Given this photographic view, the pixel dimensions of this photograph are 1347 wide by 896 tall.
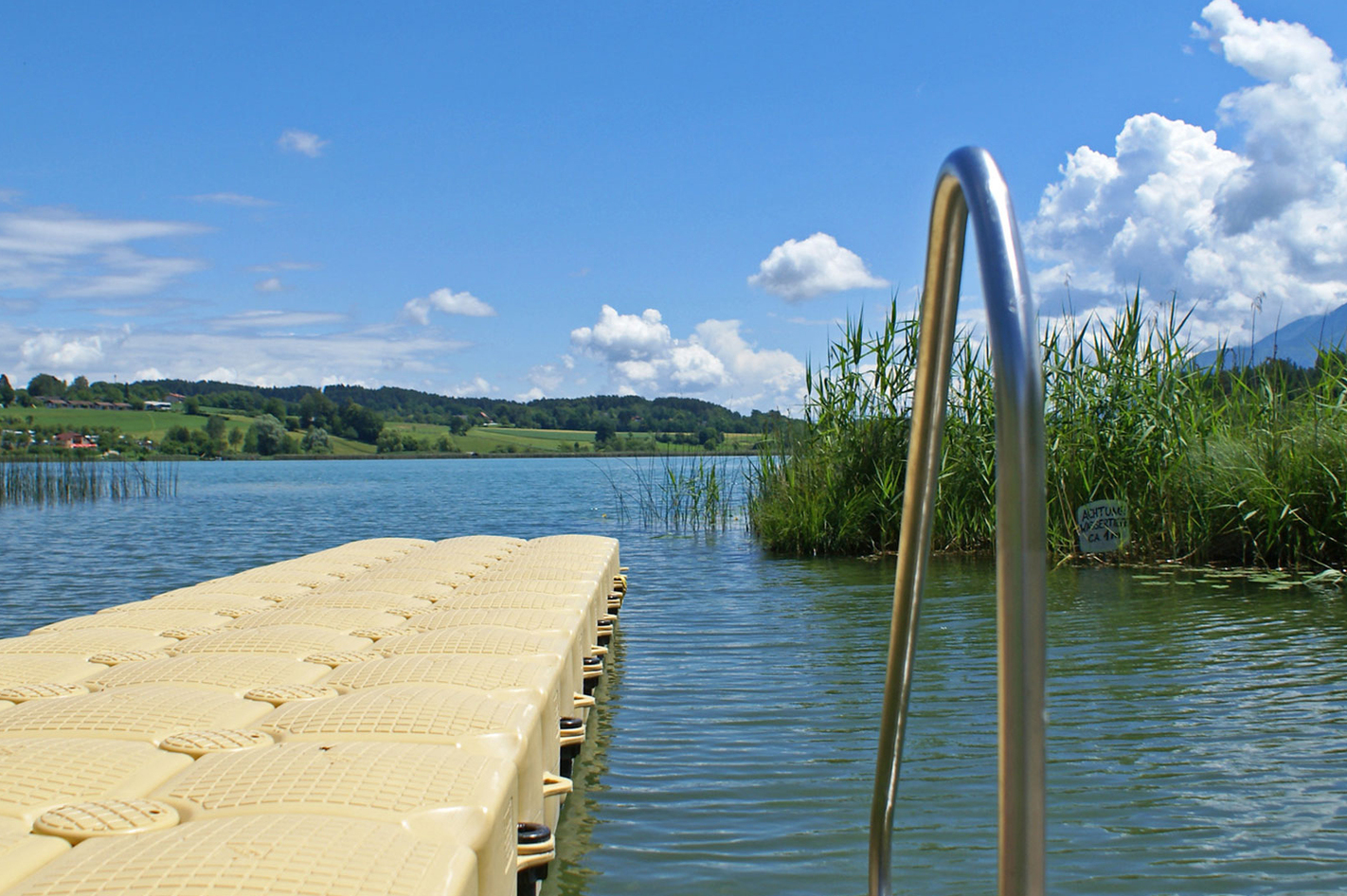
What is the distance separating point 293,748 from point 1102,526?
9582 millimetres

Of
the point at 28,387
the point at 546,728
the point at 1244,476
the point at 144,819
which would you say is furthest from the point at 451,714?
the point at 28,387

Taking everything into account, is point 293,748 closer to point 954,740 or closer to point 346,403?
point 954,740

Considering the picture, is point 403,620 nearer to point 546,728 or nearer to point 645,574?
point 546,728

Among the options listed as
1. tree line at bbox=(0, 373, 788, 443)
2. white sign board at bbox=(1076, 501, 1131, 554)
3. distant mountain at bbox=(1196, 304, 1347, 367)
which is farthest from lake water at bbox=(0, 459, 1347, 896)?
tree line at bbox=(0, 373, 788, 443)

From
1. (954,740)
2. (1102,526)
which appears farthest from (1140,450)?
(954,740)

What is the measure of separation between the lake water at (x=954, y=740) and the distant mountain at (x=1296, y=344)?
110 inches

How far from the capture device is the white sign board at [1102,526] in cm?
1017

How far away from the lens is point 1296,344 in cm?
1076

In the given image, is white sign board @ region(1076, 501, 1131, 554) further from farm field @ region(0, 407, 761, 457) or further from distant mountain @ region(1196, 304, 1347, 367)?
farm field @ region(0, 407, 761, 457)

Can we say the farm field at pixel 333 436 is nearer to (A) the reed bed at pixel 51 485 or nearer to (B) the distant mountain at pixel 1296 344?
(A) the reed bed at pixel 51 485

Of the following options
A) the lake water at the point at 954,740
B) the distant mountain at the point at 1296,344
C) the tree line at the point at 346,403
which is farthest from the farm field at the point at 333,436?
the lake water at the point at 954,740

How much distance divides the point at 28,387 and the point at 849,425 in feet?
230

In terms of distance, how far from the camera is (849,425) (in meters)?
12.1

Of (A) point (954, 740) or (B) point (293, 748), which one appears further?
(A) point (954, 740)
